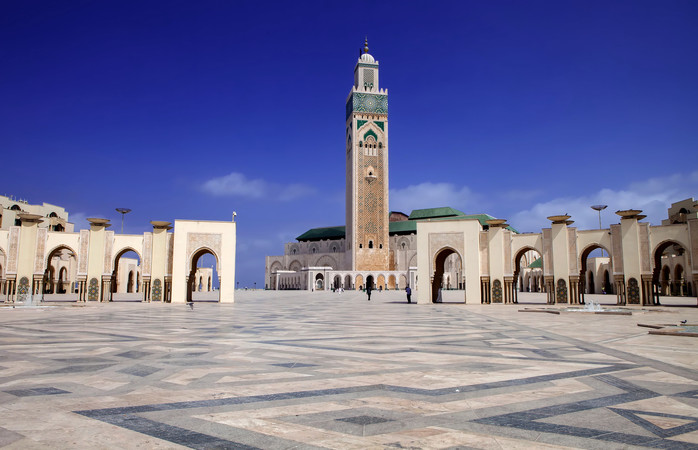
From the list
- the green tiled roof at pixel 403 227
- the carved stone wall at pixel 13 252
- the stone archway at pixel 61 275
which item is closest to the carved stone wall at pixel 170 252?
the carved stone wall at pixel 13 252

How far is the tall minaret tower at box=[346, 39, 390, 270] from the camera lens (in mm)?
53531

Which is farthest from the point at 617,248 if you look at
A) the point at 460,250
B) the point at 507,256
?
the point at 460,250

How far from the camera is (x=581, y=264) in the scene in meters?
20.8

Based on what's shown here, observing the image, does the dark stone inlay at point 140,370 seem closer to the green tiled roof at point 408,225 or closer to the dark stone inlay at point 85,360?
the dark stone inlay at point 85,360

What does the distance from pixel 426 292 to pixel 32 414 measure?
63.0ft

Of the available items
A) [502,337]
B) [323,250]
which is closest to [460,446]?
[502,337]

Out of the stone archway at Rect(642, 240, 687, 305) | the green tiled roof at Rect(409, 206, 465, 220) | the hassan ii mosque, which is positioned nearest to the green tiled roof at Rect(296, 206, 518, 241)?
the green tiled roof at Rect(409, 206, 465, 220)

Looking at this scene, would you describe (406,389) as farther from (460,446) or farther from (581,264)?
(581,264)

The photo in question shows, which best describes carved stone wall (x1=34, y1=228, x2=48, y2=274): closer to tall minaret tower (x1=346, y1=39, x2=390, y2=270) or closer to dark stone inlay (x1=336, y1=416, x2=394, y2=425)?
dark stone inlay (x1=336, y1=416, x2=394, y2=425)

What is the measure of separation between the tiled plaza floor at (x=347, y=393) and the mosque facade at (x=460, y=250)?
13.8 metres

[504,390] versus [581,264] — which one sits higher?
[581,264]

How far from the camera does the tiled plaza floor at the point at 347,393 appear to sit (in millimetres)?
2791

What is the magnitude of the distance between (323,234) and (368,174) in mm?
14895

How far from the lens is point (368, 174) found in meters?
53.9
